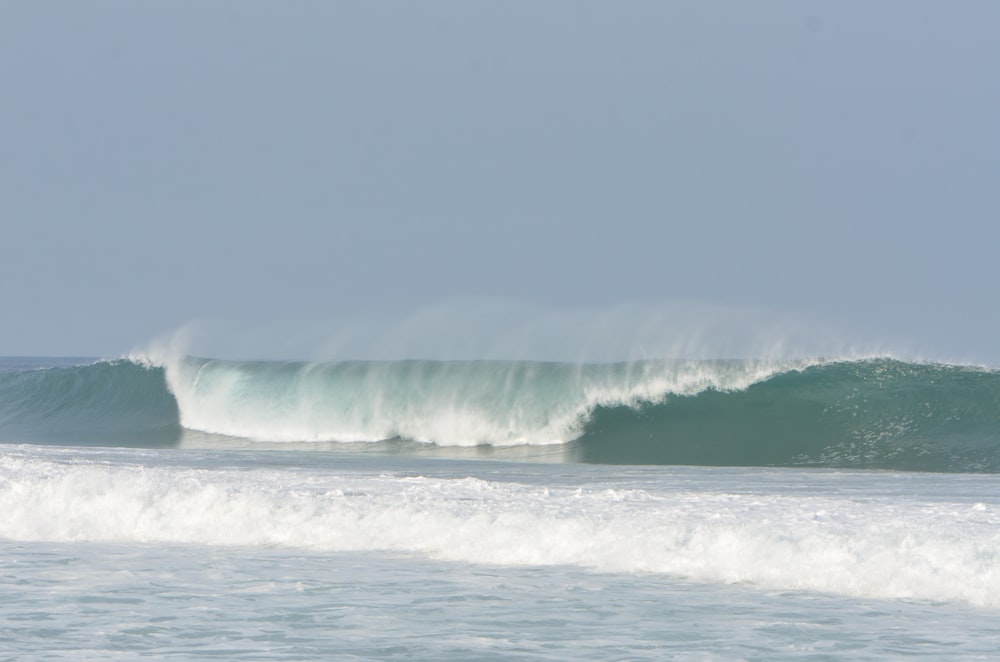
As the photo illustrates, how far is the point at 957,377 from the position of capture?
59.6 feet

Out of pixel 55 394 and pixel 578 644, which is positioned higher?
pixel 55 394

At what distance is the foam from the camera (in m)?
6.82

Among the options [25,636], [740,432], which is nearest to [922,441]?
[740,432]

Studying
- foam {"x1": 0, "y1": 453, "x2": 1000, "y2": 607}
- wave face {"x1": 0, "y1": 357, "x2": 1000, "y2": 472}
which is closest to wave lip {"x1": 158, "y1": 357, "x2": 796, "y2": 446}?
wave face {"x1": 0, "y1": 357, "x2": 1000, "y2": 472}

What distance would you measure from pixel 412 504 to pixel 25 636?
3704 millimetres

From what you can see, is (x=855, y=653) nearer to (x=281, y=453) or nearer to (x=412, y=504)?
(x=412, y=504)

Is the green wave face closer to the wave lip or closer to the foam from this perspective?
the wave lip

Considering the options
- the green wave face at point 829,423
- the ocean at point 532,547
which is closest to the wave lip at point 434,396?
the green wave face at point 829,423

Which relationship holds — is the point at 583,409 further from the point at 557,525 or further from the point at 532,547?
the point at 532,547

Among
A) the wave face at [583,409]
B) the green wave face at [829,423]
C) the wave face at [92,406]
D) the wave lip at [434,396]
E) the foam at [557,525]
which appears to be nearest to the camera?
the foam at [557,525]

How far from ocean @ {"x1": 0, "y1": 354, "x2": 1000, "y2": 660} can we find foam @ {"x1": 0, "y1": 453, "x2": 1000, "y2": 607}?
2 cm

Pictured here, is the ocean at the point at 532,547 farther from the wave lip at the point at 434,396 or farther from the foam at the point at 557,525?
the wave lip at the point at 434,396

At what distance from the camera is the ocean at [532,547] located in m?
5.45

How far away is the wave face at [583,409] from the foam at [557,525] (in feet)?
20.2
